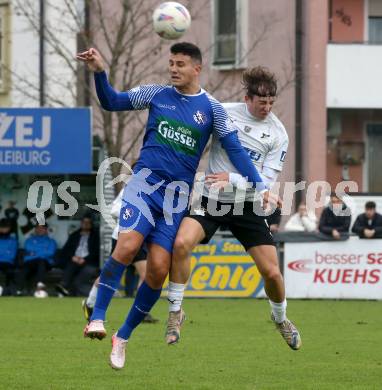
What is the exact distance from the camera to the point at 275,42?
31.5m

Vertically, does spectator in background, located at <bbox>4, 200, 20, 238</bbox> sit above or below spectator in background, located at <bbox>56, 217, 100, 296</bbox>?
above

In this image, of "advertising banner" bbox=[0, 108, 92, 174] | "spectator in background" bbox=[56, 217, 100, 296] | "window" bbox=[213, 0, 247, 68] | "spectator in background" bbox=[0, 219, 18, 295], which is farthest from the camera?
"window" bbox=[213, 0, 247, 68]

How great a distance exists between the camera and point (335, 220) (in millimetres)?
22984

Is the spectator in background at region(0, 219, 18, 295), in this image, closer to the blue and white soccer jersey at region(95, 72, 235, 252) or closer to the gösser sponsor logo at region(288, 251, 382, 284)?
the gösser sponsor logo at region(288, 251, 382, 284)

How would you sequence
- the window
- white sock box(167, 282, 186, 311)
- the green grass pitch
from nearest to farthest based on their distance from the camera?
the green grass pitch, white sock box(167, 282, 186, 311), the window

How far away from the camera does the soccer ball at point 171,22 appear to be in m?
10.6

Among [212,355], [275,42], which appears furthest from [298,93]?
[212,355]

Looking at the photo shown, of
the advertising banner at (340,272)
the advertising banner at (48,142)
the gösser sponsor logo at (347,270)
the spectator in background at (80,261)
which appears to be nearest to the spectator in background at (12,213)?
the advertising banner at (48,142)

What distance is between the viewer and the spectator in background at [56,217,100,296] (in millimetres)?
23688

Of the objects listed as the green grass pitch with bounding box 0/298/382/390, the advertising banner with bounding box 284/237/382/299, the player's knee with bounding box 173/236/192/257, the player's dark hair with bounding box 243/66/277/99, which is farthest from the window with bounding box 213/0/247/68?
the player's knee with bounding box 173/236/192/257

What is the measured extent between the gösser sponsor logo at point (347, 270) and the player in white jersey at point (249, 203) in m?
11.5

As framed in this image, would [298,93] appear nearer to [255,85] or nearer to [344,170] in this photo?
[344,170]

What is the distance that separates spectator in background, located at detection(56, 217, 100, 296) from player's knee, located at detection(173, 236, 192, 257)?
13.5 m

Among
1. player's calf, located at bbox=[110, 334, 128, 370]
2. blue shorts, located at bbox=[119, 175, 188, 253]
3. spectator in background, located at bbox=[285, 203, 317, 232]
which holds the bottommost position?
player's calf, located at bbox=[110, 334, 128, 370]
